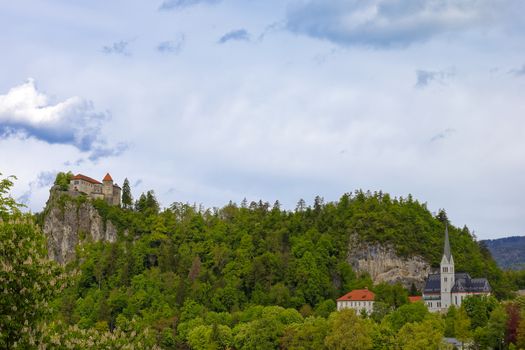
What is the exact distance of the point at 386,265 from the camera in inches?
5148

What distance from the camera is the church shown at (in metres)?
116

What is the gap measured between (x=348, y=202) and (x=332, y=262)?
18787 millimetres

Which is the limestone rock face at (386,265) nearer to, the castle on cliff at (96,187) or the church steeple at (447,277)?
the church steeple at (447,277)

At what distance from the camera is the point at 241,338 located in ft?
332

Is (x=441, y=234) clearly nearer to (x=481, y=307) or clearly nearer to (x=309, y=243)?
(x=309, y=243)

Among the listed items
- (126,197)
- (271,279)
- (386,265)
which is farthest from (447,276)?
(126,197)

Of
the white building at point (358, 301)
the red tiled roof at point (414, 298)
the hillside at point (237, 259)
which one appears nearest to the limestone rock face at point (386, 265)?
the hillside at point (237, 259)

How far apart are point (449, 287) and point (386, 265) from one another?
581 inches

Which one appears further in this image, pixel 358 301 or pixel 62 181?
pixel 62 181

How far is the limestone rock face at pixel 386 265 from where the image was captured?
12900cm

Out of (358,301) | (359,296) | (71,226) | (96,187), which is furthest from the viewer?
(96,187)

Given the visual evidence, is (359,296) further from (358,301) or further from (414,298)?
(414,298)

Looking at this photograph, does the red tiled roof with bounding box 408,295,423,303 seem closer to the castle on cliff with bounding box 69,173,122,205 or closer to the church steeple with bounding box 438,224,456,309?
the church steeple with bounding box 438,224,456,309

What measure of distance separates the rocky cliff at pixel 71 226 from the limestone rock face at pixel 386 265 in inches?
1747
